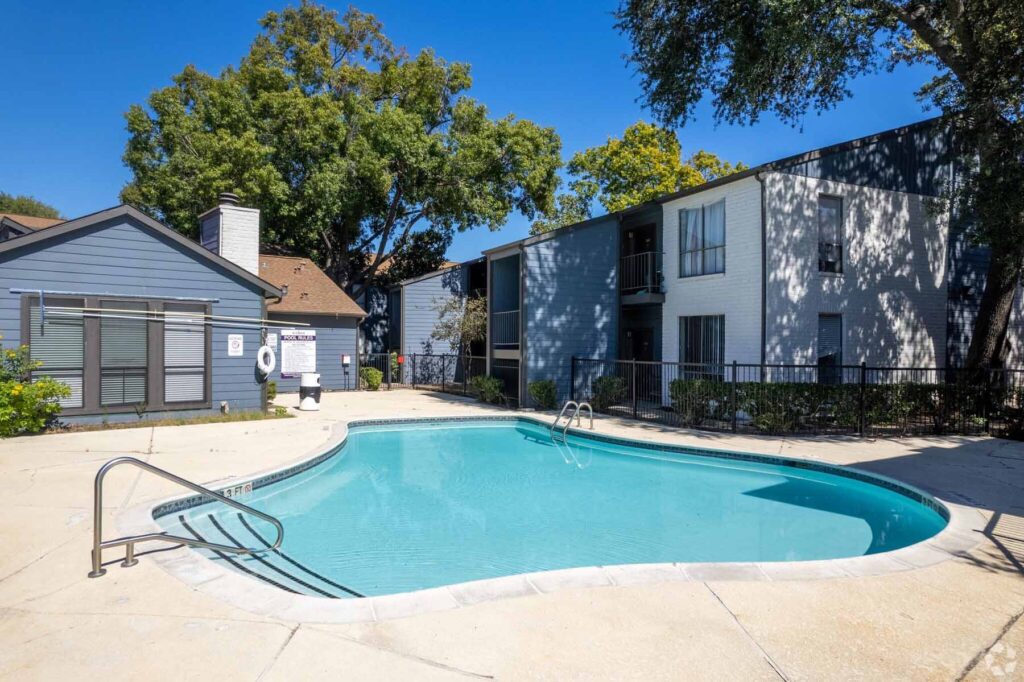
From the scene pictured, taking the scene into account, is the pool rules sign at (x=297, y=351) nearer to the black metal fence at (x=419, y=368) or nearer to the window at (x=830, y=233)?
the black metal fence at (x=419, y=368)

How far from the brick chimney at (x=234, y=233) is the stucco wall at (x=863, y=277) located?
1276 centimetres

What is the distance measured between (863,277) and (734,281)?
3043mm

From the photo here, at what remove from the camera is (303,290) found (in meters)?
19.6

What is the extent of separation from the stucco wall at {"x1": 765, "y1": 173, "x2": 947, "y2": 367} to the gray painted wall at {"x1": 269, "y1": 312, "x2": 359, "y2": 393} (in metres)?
13.7

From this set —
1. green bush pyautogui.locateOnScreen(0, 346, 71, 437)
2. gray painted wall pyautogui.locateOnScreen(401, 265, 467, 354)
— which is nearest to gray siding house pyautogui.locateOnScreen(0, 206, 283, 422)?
green bush pyautogui.locateOnScreen(0, 346, 71, 437)

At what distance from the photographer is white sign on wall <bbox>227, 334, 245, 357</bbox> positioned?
1250 centimetres

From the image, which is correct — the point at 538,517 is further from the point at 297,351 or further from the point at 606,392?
the point at 297,351

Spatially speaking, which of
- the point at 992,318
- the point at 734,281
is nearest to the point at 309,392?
the point at 734,281

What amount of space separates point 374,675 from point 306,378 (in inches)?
503

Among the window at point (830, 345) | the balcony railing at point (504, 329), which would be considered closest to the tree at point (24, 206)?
the balcony railing at point (504, 329)

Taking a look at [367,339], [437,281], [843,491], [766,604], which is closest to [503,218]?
[437,281]

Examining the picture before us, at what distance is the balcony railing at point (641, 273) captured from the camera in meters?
15.3

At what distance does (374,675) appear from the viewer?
2.76 m

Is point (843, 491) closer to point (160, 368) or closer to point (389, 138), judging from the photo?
point (160, 368)
